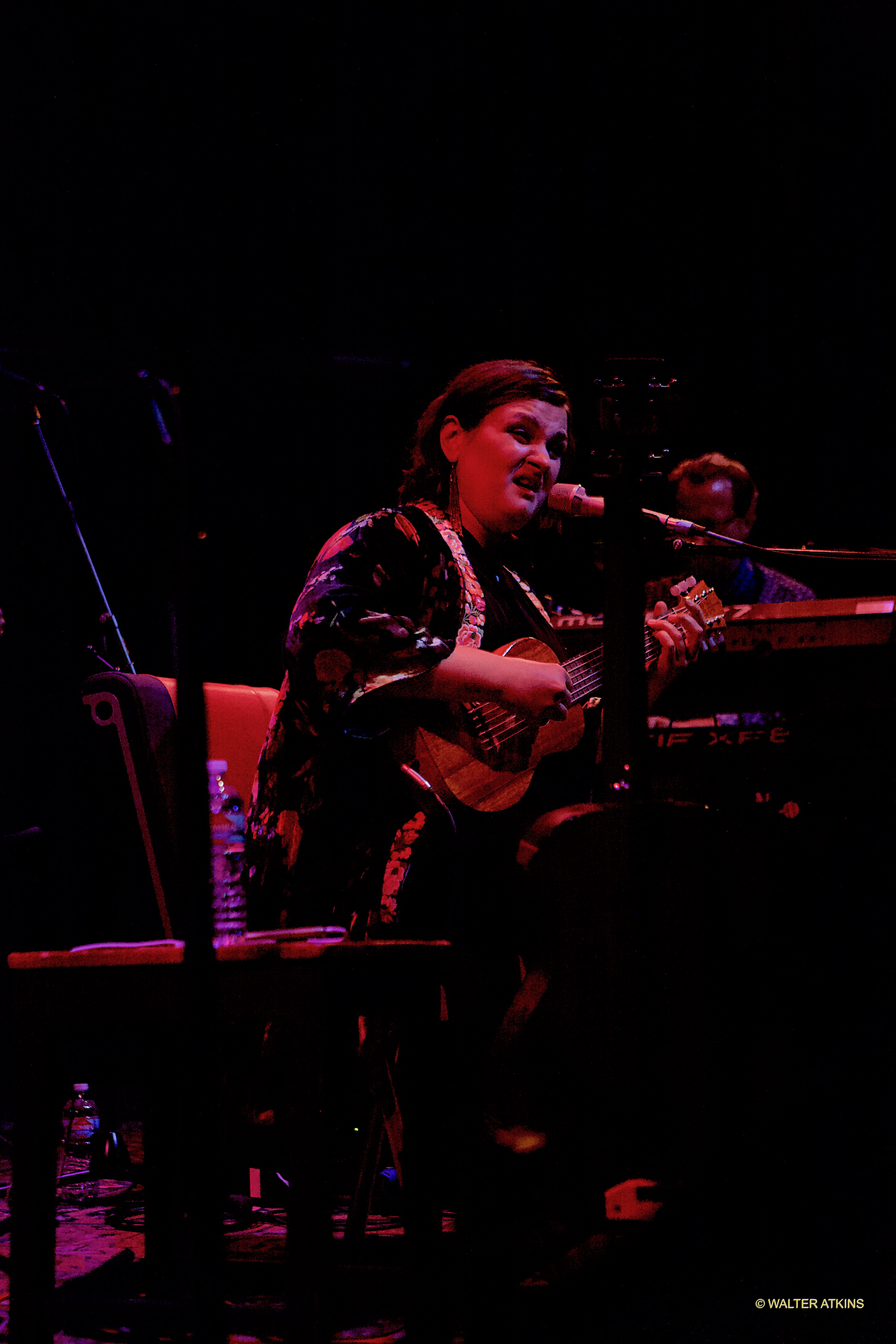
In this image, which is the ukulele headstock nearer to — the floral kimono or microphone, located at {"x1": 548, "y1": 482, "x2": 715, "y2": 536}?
microphone, located at {"x1": 548, "y1": 482, "x2": 715, "y2": 536}

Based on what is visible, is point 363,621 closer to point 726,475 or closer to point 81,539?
point 81,539

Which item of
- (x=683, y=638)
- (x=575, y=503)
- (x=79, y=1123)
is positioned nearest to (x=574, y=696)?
(x=683, y=638)

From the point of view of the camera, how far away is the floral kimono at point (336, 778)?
1.85m

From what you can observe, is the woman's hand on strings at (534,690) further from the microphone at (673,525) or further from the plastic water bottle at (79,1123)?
the plastic water bottle at (79,1123)

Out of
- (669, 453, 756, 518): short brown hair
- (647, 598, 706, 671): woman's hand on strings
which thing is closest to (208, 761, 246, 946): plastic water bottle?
(647, 598, 706, 671): woman's hand on strings

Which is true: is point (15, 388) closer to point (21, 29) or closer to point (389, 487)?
point (21, 29)

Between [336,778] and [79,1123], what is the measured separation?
6.24ft

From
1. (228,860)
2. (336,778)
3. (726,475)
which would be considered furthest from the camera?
(726,475)

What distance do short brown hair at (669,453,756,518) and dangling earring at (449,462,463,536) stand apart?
1005 millimetres

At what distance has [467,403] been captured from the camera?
87.9 inches

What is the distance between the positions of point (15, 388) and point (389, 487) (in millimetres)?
1248

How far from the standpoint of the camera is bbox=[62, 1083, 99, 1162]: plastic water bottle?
3.10 m

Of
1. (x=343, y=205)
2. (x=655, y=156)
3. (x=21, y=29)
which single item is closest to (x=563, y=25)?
(x=655, y=156)

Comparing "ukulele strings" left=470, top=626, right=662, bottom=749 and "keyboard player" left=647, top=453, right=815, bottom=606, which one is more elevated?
"keyboard player" left=647, top=453, right=815, bottom=606
